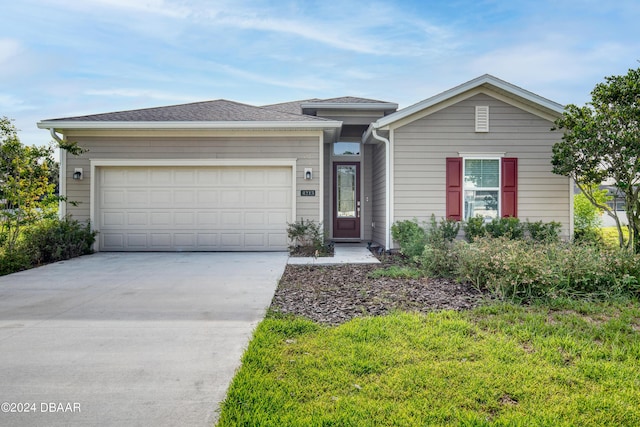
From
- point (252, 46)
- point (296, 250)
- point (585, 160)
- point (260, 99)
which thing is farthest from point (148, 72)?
point (585, 160)

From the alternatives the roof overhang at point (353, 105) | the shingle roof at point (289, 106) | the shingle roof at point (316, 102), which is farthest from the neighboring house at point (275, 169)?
the shingle roof at point (289, 106)

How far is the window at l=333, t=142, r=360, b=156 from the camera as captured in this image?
1128 cm

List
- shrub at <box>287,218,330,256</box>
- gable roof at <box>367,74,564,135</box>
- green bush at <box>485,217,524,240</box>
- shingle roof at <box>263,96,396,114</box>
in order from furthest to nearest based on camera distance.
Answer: shingle roof at <box>263,96,396,114</box> → shrub at <box>287,218,330,256</box> → gable roof at <box>367,74,564,135</box> → green bush at <box>485,217,524,240</box>

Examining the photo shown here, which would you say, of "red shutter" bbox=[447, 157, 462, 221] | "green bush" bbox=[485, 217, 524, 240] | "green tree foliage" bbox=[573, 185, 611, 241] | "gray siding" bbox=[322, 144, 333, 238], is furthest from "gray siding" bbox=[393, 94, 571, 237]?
"gray siding" bbox=[322, 144, 333, 238]

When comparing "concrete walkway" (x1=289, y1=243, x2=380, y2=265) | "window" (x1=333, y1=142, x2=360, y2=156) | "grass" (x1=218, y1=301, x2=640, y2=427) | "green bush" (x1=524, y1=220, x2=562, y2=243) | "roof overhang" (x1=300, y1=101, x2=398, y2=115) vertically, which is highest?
"roof overhang" (x1=300, y1=101, x2=398, y2=115)

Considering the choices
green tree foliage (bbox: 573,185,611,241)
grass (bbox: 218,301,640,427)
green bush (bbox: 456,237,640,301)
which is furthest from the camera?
green tree foliage (bbox: 573,185,611,241)

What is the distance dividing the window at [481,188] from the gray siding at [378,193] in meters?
1.92

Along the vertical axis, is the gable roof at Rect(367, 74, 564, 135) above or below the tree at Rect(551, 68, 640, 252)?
above

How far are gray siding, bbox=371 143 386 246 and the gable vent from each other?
7.45ft

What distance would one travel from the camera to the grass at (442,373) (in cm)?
211

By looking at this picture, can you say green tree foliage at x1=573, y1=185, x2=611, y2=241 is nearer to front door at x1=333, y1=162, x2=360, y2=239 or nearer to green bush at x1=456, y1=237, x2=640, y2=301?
green bush at x1=456, y1=237, x2=640, y2=301

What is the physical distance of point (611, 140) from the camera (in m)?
7.26

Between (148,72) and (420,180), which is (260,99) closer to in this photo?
(148,72)

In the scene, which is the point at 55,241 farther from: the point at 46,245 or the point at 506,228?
the point at 506,228
